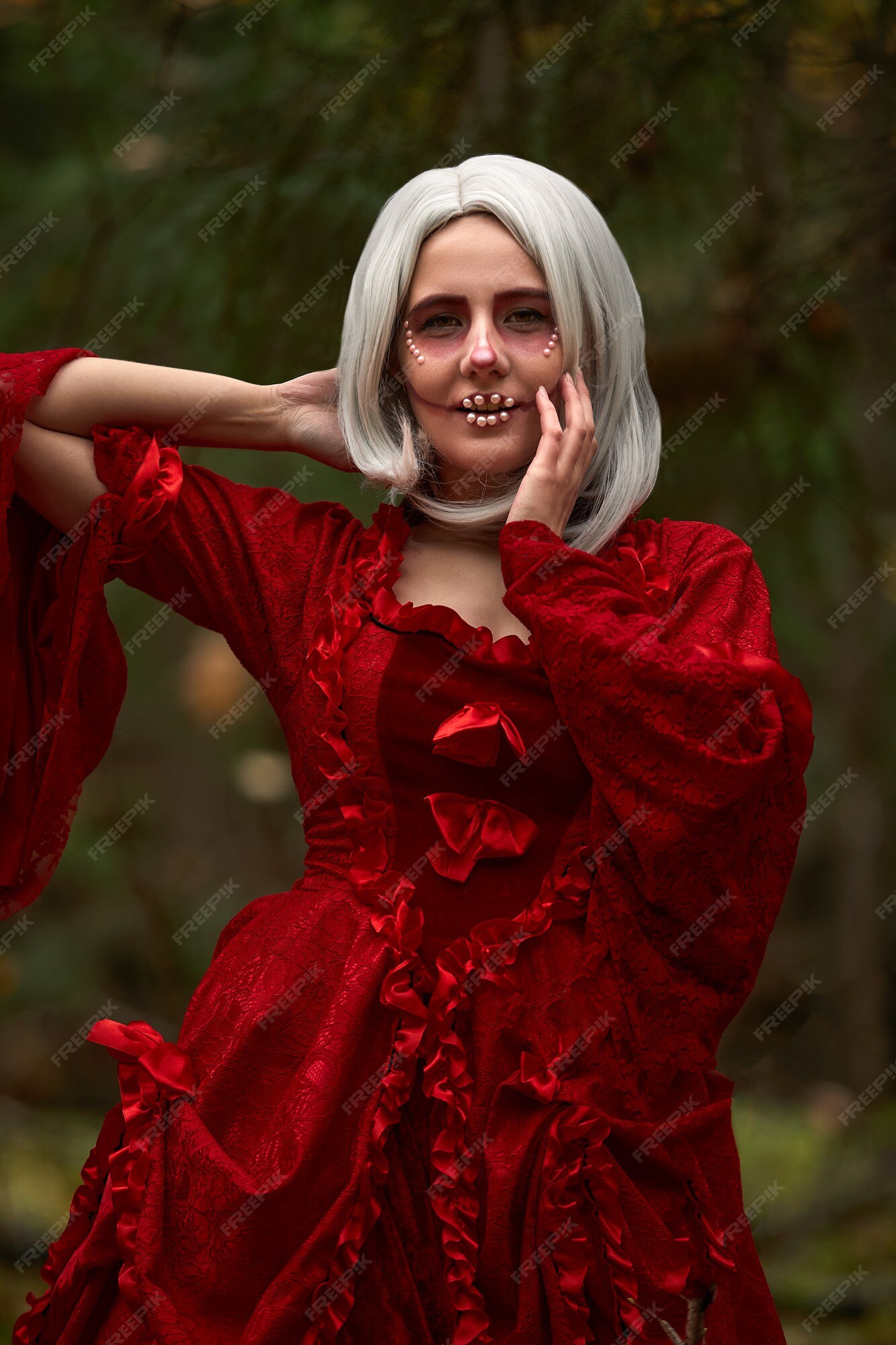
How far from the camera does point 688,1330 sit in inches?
54.2

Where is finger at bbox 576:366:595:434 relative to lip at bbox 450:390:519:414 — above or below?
above

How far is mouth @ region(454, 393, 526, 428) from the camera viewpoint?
166 centimetres

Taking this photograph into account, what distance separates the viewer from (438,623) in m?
1.64

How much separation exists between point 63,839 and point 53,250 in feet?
5.36

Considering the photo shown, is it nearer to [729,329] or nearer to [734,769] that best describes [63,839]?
[734,769]

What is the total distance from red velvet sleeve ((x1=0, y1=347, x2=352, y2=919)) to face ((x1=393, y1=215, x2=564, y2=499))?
219 millimetres

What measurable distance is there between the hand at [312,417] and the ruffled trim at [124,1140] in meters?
0.72

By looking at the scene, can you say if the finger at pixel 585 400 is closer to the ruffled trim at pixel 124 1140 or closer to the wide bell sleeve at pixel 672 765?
the wide bell sleeve at pixel 672 765

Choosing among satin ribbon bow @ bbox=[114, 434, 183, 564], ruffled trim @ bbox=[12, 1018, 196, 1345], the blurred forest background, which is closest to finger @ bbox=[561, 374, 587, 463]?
Answer: satin ribbon bow @ bbox=[114, 434, 183, 564]

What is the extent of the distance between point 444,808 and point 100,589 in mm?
477

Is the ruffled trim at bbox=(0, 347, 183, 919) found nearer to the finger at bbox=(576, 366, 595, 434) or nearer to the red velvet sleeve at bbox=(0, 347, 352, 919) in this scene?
the red velvet sleeve at bbox=(0, 347, 352, 919)

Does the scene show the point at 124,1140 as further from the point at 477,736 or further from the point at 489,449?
the point at 489,449

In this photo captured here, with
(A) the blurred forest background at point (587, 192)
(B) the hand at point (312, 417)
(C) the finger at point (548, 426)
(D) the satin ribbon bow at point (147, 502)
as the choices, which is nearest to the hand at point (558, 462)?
(C) the finger at point (548, 426)

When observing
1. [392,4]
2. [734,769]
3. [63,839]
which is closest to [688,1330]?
[734,769]
